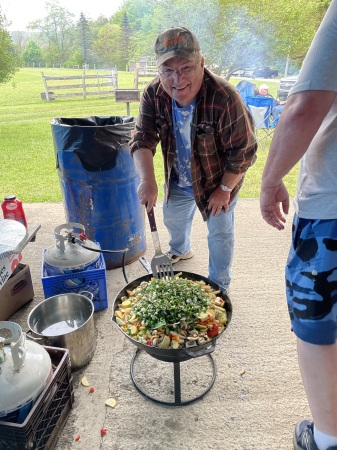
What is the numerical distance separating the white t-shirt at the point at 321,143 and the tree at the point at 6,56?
38.8 feet

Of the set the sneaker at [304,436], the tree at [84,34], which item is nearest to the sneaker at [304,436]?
the sneaker at [304,436]

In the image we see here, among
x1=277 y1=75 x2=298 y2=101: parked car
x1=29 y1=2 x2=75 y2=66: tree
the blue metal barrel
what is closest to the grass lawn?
x1=277 y1=75 x2=298 y2=101: parked car

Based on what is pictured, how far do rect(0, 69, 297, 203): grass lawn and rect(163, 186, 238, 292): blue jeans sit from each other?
246cm

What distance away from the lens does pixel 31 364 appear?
168 cm

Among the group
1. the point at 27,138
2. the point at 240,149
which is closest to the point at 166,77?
the point at 240,149

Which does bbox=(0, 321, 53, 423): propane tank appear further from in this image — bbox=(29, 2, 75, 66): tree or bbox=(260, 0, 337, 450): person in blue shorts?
bbox=(29, 2, 75, 66): tree

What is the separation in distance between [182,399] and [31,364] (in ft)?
2.96

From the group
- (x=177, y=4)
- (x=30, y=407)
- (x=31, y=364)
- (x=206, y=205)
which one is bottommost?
(x=30, y=407)

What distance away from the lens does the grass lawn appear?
591 centimetres

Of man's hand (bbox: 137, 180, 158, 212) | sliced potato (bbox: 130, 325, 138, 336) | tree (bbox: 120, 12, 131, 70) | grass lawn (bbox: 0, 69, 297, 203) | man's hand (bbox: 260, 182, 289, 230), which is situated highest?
tree (bbox: 120, 12, 131, 70)

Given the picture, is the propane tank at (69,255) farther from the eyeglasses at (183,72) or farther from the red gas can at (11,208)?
the eyeglasses at (183,72)

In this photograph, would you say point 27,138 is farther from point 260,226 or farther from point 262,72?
point 262,72

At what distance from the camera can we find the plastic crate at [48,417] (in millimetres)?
1561

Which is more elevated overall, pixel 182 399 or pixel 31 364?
pixel 31 364
